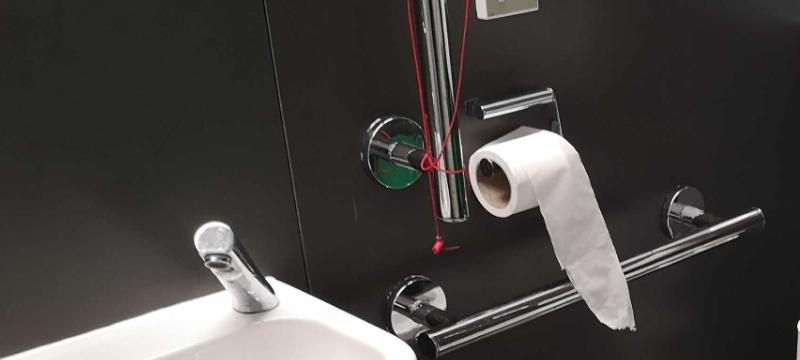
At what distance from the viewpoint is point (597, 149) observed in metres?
1.09

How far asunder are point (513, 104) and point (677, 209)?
0.35 m

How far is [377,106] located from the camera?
0.91 m

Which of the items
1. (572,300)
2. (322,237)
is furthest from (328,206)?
(572,300)

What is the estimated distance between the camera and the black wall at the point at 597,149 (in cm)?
89

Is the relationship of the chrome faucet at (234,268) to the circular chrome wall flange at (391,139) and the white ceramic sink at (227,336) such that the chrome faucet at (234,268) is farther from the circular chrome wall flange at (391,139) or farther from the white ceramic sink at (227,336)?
the circular chrome wall flange at (391,139)

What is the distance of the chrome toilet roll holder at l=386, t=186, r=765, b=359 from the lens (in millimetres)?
901

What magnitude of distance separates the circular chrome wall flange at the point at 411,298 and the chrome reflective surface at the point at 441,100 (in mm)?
165

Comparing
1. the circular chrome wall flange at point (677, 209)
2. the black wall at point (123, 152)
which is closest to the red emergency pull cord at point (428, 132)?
the black wall at point (123, 152)

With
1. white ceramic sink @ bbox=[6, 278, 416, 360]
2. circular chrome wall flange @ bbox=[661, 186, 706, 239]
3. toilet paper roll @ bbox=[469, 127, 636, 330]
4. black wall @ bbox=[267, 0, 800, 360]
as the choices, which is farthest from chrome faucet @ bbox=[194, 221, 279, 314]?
circular chrome wall flange @ bbox=[661, 186, 706, 239]

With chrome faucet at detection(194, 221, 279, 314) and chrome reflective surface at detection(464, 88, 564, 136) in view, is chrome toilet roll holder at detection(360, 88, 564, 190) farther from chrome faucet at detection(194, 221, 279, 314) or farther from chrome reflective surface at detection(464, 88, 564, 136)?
chrome faucet at detection(194, 221, 279, 314)

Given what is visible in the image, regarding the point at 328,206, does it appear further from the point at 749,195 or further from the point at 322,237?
the point at 749,195

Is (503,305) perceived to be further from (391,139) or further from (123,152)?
(123,152)

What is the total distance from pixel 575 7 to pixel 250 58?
0.42 metres

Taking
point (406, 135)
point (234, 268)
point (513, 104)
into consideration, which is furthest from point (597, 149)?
point (234, 268)
